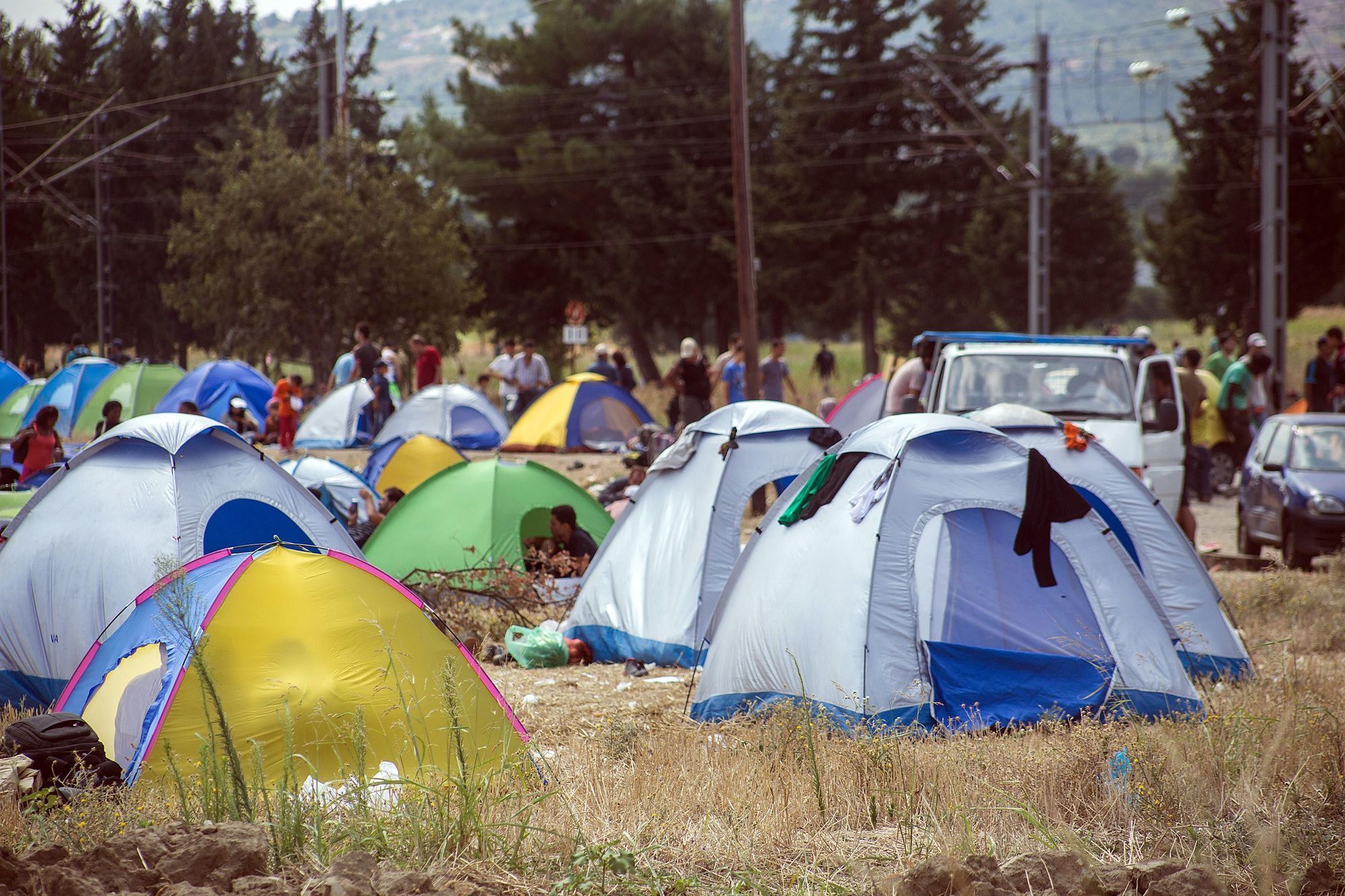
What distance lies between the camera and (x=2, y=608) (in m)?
7.63

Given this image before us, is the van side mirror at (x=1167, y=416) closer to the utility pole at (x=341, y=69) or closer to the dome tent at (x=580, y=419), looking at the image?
the dome tent at (x=580, y=419)

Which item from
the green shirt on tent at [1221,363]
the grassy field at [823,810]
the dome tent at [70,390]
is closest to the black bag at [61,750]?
the grassy field at [823,810]

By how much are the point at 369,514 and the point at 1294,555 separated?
28.4 ft

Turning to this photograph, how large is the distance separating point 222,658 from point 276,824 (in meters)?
1.26

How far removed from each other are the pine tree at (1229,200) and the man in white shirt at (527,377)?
19.0 metres

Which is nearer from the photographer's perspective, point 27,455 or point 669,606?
point 669,606

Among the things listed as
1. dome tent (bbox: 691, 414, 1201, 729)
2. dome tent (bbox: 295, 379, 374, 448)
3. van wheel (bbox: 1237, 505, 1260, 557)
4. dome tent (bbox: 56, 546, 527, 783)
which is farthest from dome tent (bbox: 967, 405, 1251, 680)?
dome tent (bbox: 295, 379, 374, 448)

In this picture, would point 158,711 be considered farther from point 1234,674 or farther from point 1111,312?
point 1111,312

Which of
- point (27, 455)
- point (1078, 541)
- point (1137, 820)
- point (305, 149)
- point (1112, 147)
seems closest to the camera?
point (1137, 820)

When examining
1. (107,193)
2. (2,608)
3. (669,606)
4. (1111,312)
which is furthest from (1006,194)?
(2,608)

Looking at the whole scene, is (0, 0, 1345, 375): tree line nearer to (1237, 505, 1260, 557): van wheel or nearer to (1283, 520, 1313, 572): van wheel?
(1237, 505, 1260, 557): van wheel

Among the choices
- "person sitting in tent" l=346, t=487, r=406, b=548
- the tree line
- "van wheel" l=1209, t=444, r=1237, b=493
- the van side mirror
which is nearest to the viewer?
"person sitting in tent" l=346, t=487, r=406, b=548

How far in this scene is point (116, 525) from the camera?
25.5ft

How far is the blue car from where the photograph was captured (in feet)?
37.2
